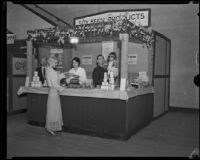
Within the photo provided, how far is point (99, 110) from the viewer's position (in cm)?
508

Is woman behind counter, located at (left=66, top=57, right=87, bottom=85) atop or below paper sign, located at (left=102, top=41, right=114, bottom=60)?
below

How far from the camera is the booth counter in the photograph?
4.86m

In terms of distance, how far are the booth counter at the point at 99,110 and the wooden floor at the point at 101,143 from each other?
0.65ft

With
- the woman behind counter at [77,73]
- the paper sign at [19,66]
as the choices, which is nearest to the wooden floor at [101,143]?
the woman behind counter at [77,73]

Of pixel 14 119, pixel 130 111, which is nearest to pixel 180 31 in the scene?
pixel 130 111

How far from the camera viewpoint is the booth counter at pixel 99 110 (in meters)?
4.86

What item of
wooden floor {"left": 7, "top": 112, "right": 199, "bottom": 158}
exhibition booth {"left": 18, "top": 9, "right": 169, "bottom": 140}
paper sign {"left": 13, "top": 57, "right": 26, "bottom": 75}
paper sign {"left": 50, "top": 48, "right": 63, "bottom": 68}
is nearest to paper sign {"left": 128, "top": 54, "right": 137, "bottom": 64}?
exhibition booth {"left": 18, "top": 9, "right": 169, "bottom": 140}

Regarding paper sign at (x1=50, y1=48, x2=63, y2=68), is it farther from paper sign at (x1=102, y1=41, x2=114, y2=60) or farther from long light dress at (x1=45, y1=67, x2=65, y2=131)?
long light dress at (x1=45, y1=67, x2=65, y2=131)

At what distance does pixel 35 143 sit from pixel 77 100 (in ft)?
4.25

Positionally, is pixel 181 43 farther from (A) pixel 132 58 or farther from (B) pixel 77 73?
(B) pixel 77 73

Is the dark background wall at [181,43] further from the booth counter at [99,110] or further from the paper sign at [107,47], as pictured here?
the booth counter at [99,110]

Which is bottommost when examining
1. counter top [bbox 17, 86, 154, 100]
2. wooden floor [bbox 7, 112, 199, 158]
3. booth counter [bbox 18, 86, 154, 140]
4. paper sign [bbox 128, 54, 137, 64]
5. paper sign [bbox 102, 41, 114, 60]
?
wooden floor [bbox 7, 112, 199, 158]

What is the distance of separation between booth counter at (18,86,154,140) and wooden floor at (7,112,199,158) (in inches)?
7.8

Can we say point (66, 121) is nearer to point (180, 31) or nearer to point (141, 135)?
point (141, 135)
